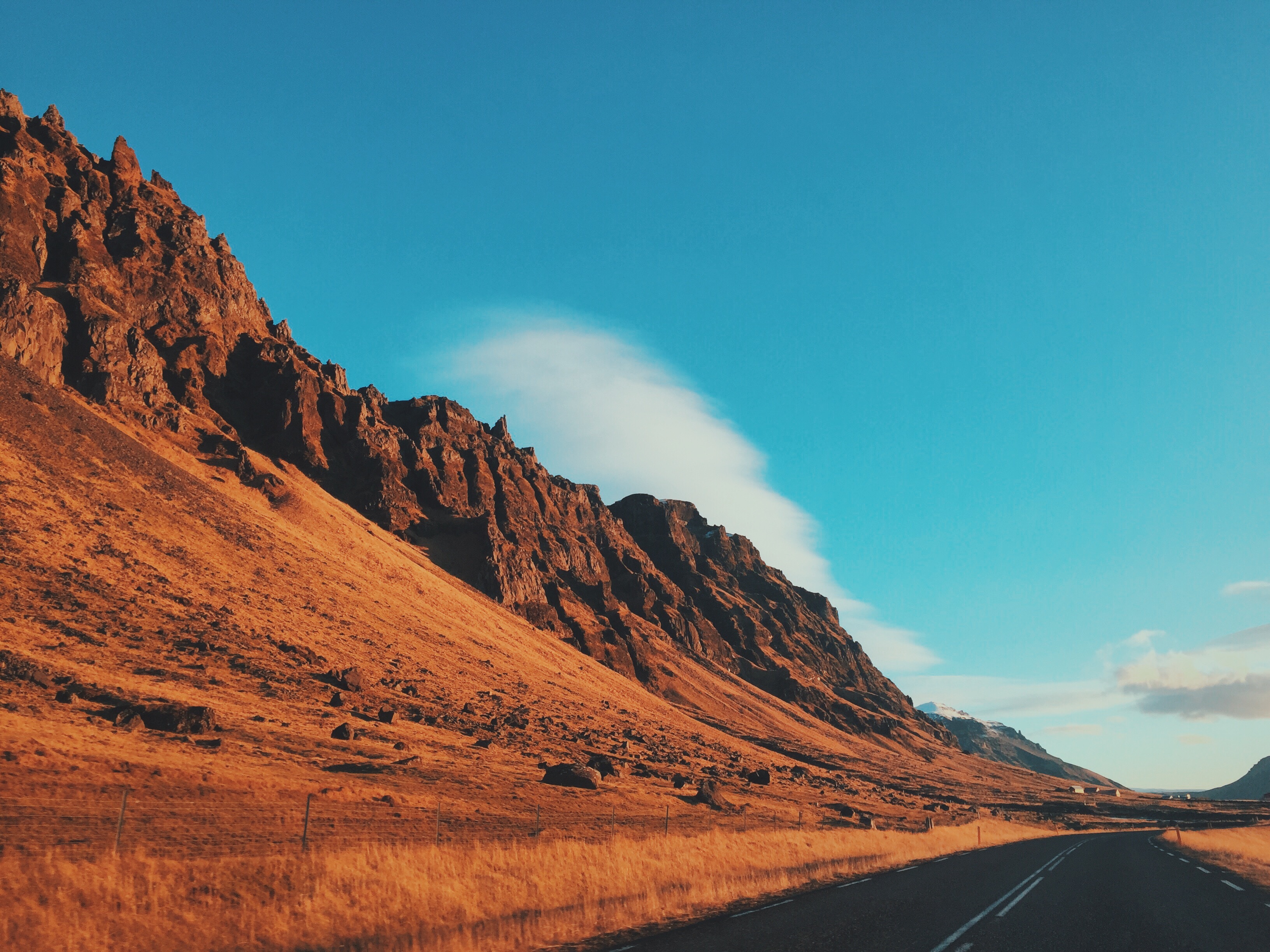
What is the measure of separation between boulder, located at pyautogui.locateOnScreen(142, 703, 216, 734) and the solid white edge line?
3178cm

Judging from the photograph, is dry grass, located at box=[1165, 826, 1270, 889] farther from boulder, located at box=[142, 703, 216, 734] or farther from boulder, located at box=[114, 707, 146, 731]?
boulder, located at box=[114, 707, 146, 731]

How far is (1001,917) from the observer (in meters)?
15.3

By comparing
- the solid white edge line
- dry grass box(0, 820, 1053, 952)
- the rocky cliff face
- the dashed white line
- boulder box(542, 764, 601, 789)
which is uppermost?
the rocky cliff face

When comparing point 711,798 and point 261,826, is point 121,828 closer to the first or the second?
point 261,826

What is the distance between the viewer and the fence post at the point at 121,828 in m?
15.7

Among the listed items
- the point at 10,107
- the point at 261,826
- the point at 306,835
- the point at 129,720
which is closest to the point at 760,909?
the point at 306,835

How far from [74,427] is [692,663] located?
367 ft

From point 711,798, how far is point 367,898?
34.6 m

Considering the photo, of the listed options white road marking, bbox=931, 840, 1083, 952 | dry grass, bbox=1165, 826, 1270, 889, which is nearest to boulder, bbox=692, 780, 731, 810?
white road marking, bbox=931, 840, 1083, 952

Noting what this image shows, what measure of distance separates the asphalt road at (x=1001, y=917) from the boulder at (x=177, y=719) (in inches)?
1081

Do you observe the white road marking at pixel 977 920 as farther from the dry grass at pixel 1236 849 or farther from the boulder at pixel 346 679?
the boulder at pixel 346 679

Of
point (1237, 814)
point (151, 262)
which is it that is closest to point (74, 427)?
point (151, 262)

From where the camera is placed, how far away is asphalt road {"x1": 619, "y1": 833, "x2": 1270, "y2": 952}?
12453 mm

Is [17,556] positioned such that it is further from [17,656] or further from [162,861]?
[162,861]
